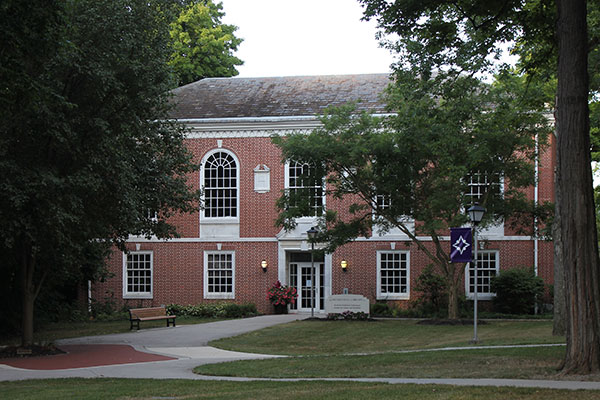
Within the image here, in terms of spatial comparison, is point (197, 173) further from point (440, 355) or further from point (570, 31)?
point (570, 31)

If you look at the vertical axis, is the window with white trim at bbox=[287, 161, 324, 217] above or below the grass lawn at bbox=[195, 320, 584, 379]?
above

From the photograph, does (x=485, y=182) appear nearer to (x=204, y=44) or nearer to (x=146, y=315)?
(x=146, y=315)

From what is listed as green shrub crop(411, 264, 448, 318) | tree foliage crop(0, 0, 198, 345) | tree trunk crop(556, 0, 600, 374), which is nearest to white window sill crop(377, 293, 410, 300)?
green shrub crop(411, 264, 448, 318)

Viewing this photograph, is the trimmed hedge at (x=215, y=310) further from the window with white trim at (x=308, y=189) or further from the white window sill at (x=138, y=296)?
the window with white trim at (x=308, y=189)

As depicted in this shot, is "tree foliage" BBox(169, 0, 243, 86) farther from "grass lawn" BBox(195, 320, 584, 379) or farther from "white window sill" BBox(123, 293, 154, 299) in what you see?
"grass lawn" BBox(195, 320, 584, 379)

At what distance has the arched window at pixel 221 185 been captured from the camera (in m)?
34.2

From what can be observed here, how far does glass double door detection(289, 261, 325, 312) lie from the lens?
33938 millimetres

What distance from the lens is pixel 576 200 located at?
39.3 feet

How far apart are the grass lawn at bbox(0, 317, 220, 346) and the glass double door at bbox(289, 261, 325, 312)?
176 inches

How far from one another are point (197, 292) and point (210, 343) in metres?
13.1

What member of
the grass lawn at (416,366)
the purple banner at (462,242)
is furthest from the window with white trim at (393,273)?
the grass lawn at (416,366)

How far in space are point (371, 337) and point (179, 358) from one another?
6788 millimetres

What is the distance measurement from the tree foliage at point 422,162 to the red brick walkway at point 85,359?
867 centimetres

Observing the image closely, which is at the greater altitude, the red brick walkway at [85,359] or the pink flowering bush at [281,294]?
the pink flowering bush at [281,294]
